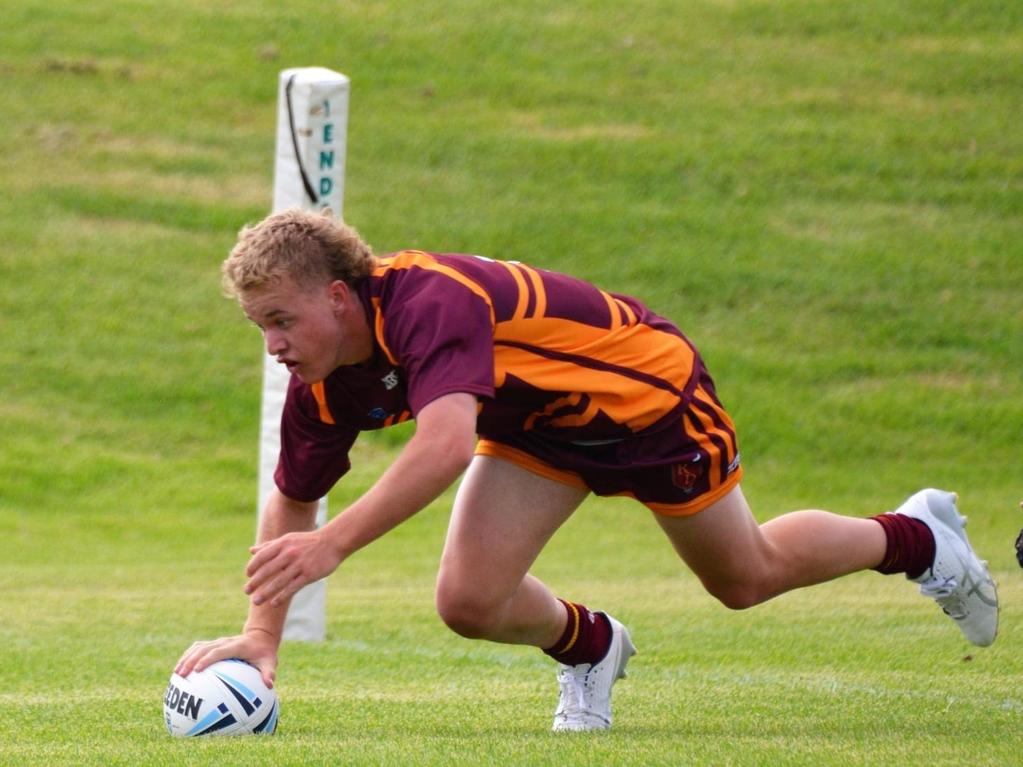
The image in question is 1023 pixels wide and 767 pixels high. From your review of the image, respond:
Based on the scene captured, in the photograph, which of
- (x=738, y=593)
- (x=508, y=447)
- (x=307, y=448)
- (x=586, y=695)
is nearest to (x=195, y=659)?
(x=307, y=448)

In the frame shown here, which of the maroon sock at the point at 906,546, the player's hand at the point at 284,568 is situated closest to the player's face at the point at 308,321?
the player's hand at the point at 284,568

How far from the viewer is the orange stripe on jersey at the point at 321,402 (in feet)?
16.7

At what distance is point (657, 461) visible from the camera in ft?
17.0

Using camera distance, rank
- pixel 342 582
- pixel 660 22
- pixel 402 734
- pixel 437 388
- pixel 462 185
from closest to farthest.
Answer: pixel 437 388, pixel 402 734, pixel 342 582, pixel 462 185, pixel 660 22

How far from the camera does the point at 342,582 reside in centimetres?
1265

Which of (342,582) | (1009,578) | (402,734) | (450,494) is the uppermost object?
(402,734)

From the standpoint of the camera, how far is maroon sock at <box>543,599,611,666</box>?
564 cm

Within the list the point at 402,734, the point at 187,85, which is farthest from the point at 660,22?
the point at 402,734

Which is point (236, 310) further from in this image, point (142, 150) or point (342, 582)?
point (342, 582)

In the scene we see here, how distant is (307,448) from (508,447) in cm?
63

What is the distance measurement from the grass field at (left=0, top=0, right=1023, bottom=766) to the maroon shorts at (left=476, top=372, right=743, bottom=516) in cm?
92

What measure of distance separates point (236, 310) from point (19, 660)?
1383 cm

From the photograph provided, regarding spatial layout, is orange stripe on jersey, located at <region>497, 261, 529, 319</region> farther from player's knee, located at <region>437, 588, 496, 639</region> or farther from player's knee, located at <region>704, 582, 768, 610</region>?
player's knee, located at <region>704, 582, 768, 610</region>

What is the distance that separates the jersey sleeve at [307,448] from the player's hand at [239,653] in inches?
18.5
